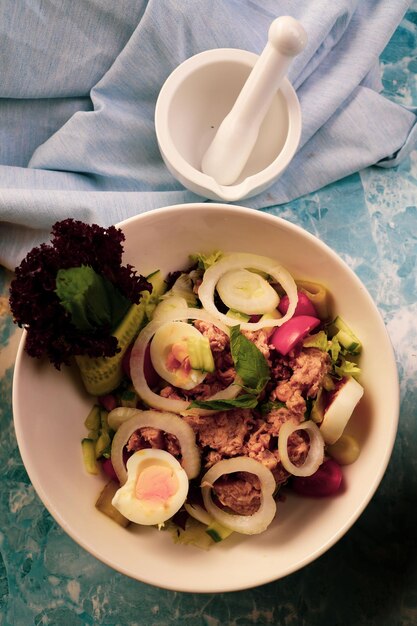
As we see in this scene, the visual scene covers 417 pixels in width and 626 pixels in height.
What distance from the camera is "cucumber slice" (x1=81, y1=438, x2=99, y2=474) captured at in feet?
A: 4.19

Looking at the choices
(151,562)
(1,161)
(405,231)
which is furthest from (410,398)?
(1,161)

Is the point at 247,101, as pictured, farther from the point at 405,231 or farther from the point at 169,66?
the point at 405,231

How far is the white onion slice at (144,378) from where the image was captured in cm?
121

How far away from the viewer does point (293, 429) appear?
1187mm

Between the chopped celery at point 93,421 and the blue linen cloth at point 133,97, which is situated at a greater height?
the blue linen cloth at point 133,97

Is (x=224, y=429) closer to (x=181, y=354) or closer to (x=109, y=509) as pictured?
(x=181, y=354)

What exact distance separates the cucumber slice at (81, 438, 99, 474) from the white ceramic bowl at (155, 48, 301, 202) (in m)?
0.59

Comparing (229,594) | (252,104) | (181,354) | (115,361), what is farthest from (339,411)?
(252,104)

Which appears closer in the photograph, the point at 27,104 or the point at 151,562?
the point at 151,562

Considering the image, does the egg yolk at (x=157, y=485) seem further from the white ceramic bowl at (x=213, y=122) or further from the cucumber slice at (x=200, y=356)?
the white ceramic bowl at (x=213, y=122)

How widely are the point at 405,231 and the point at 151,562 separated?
947mm

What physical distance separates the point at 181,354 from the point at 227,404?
0.13m

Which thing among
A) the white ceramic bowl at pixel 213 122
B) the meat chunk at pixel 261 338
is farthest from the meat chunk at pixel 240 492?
the white ceramic bowl at pixel 213 122

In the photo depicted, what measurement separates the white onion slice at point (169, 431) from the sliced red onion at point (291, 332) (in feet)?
0.73
